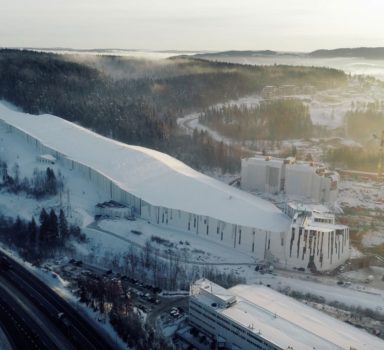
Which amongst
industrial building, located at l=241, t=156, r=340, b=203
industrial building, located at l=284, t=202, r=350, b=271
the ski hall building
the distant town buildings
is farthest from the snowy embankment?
the distant town buildings

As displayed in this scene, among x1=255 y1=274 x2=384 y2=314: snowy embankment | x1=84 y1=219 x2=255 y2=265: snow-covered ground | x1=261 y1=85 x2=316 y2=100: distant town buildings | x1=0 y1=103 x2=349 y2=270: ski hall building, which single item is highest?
x1=261 y1=85 x2=316 y2=100: distant town buildings

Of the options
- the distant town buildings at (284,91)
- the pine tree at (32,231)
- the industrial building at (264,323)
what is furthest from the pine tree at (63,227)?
the distant town buildings at (284,91)

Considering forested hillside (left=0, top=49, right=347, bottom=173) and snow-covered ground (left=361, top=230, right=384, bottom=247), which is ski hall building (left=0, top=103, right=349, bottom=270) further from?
forested hillside (left=0, top=49, right=347, bottom=173)

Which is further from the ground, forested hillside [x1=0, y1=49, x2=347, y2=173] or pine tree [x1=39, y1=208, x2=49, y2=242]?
forested hillside [x1=0, y1=49, x2=347, y2=173]

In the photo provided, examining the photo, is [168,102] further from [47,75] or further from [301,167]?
[301,167]

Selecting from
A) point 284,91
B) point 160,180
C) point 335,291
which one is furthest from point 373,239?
point 284,91

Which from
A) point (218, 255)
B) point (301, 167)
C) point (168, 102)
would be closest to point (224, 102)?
point (168, 102)

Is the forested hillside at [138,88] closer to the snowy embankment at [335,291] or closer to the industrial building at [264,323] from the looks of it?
the snowy embankment at [335,291]

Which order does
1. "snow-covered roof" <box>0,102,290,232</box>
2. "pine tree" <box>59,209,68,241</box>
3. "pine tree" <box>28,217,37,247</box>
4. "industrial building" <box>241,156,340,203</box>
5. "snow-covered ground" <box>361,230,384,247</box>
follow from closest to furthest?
"pine tree" <box>28,217,37,247</box> < "pine tree" <box>59,209,68,241</box> < "snow-covered roof" <box>0,102,290,232</box> < "snow-covered ground" <box>361,230,384,247</box> < "industrial building" <box>241,156,340,203</box>
